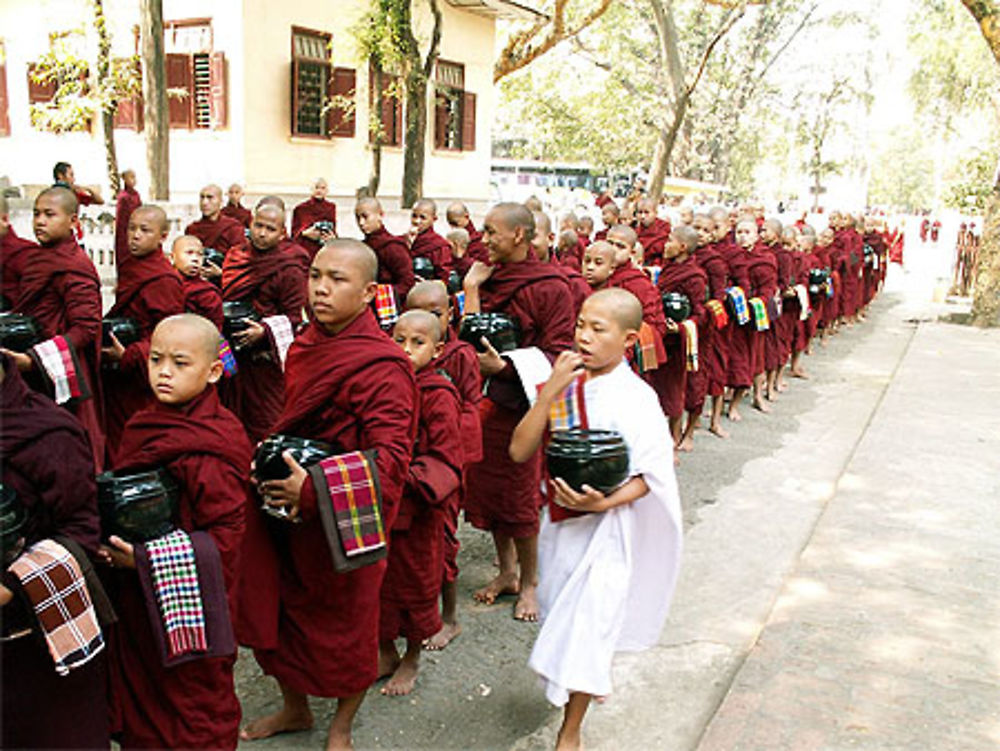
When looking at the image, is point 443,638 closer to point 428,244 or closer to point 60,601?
point 60,601

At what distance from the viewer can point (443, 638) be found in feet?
13.4

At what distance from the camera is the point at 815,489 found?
659cm

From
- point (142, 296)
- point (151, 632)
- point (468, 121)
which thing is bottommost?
point (151, 632)

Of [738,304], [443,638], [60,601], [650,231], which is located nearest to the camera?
[60,601]

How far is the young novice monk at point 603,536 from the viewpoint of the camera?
3047 mm

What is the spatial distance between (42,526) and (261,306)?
11.0 feet

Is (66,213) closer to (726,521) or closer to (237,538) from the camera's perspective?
(237,538)

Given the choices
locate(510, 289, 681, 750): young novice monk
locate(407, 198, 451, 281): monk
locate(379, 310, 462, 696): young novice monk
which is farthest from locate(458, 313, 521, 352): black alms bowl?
locate(407, 198, 451, 281): monk

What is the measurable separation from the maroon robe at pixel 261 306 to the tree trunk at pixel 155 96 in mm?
6502

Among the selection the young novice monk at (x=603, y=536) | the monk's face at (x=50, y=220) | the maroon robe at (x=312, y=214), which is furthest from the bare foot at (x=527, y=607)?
the maroon robe at (x=312, y=214)

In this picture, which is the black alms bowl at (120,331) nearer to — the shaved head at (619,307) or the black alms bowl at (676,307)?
the shaved head at (619,307)

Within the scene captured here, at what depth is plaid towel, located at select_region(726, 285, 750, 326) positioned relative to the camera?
7.90m

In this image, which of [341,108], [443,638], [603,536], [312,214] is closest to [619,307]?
[603,536]

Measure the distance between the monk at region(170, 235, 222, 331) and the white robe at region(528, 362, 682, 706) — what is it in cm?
274
